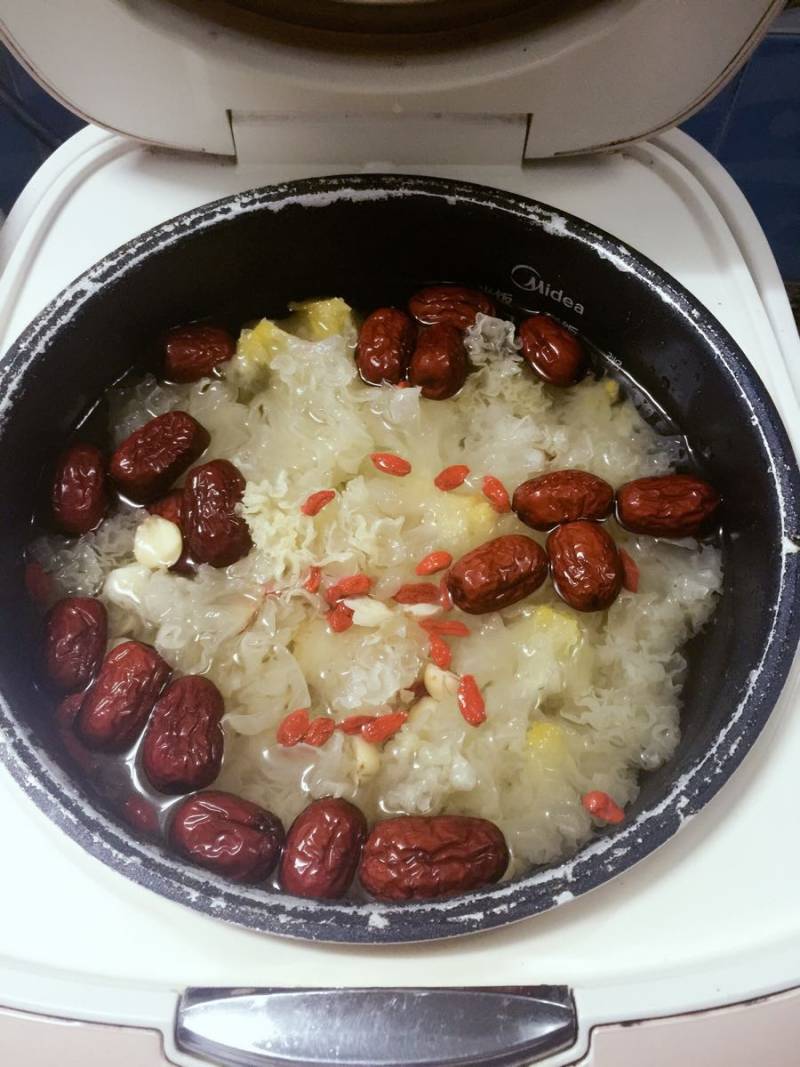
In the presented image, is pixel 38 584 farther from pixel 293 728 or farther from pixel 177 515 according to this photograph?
pixel 293 728

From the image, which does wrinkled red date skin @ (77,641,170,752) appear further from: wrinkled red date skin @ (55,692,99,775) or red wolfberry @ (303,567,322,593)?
red wolfberry @ (303,567,322,593)

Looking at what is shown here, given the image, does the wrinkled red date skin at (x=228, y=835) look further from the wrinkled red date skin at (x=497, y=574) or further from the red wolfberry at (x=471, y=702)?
the wrinkled red date skin at (x=497, y=574)

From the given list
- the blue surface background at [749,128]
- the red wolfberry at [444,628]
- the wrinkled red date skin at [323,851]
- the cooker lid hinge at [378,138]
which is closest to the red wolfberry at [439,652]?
the red wolfberry at [444,628]

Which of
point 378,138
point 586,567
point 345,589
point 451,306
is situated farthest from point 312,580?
point 378,138

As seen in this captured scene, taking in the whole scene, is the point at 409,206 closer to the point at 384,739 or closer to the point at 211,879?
the point at 384,739

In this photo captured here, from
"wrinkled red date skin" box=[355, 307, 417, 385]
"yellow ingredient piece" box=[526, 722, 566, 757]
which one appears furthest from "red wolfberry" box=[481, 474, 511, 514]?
"yellow ingredient piece" box=[526, 722, 566, 757]
